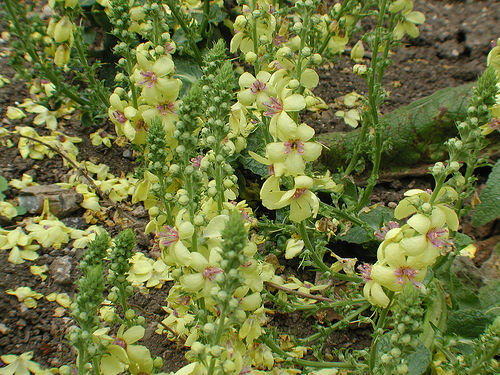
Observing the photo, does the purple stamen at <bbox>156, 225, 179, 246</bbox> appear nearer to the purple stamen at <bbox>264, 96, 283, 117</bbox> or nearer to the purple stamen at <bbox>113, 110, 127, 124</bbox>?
the purple stamen at <bbox>264, 96, 283, 117</bbox>

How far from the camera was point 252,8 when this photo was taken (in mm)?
2090

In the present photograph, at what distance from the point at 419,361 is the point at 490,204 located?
0.78 metres

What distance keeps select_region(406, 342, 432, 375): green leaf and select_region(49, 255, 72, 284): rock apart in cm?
150

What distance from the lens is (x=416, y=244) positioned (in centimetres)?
144

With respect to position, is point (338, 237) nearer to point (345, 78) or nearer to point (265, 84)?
point (265, 84)

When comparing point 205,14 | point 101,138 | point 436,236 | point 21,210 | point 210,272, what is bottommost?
point 21,210

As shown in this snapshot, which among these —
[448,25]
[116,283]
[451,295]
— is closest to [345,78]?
[448,25]

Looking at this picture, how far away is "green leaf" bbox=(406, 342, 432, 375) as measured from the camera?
1782 mm

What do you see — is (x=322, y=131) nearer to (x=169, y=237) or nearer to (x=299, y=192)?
(x=299, y=192)

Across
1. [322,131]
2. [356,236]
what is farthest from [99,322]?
[322,131]

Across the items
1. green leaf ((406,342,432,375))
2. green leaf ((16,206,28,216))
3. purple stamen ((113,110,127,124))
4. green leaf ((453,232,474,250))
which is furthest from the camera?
green leaf ((16,206,28,216))

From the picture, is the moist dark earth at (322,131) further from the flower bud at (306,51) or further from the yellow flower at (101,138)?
the flower bud at (306,51)

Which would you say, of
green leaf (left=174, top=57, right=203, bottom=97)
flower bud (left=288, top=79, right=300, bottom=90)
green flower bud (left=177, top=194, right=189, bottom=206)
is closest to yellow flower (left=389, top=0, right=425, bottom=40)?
flower bud (left=288, top=79, right=300, bottom=90)

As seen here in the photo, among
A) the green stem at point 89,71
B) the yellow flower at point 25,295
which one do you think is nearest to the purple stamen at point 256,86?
the green stem at point 89,71
